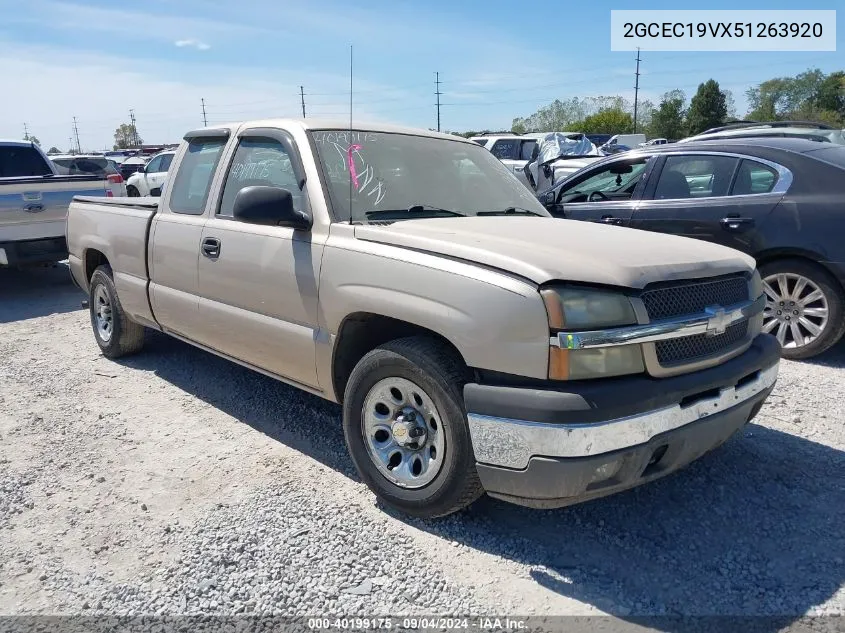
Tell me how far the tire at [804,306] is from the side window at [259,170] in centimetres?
389

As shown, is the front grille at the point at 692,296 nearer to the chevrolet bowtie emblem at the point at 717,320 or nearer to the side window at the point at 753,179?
the chevrolet bowtie emblem at the point at 717,320

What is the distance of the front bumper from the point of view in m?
2.42

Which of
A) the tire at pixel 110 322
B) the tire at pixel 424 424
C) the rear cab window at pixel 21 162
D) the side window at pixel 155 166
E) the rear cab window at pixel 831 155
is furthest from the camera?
the side window at pixel 155 166

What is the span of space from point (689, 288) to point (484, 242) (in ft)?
2.93

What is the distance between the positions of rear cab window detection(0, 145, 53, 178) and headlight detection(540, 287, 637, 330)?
9.66m

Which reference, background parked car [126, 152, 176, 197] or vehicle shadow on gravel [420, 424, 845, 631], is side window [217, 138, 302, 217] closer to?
vehicle shadow on gravel [420, 424, 845, 631]

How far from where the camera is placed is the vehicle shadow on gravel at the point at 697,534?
2547 mm

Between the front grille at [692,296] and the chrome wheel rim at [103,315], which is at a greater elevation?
the front grille at [692,296]

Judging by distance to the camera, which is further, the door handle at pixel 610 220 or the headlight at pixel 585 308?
the door handle at pixel 610 220

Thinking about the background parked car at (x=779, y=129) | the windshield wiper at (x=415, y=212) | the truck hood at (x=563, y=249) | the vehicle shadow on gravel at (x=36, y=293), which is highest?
the background parked car at (x=779, y=129)

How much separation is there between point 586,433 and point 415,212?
163cm

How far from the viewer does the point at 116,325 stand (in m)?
5.39

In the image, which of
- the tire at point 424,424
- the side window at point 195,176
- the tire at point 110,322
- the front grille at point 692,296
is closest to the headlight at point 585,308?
the front grille at point 692,296

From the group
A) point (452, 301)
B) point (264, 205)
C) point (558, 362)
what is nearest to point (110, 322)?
point (264, 205)
